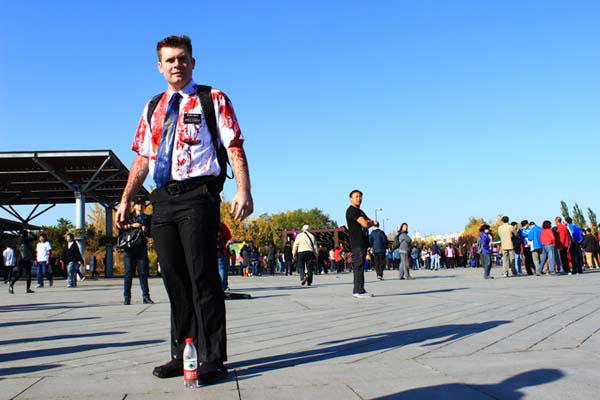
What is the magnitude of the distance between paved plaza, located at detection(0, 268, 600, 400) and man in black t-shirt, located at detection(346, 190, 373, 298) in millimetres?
2693

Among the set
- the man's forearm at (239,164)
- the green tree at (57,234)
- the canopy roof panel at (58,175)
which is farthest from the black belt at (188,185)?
the green tree at (57,234)

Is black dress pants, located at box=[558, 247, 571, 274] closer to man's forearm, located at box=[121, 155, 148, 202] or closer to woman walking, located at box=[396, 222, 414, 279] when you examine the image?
woman walking, located at box=[396, 222, 414, 279]

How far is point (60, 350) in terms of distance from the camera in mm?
4848

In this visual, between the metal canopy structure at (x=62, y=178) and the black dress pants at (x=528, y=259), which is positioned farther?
the metal canopy structure at (x=62, y=178)

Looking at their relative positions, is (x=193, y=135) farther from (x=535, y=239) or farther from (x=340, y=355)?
(x=535, y=239)

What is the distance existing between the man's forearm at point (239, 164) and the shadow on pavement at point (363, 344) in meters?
1.18

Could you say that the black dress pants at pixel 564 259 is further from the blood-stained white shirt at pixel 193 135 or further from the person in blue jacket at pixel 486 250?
the blood-stained white shirt at pixel 193 135

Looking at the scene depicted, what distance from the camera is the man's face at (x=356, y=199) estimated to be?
1084 cm

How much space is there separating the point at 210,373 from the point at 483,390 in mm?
1505

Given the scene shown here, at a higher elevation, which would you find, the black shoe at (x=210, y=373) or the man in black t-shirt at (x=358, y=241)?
the man in black t-shirt at (x=358, y=241)

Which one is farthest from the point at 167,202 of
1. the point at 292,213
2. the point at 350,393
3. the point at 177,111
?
the point at 292,213

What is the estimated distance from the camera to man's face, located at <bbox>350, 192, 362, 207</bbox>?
10844 millimetres

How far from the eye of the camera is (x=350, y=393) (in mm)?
3025

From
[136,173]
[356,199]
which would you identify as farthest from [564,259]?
[136,173]
